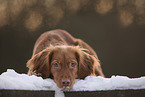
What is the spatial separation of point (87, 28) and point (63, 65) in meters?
2.68

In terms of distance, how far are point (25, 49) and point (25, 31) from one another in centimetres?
37

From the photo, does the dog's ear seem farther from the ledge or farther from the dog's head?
the ledge

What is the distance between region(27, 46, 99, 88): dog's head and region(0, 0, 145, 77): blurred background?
188 cm

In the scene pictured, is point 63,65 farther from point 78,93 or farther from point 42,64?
point 78,93

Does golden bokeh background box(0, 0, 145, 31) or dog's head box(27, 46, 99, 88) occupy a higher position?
golden bokeh background box(0, 0, 145, 31)

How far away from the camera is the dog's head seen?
1.60 m

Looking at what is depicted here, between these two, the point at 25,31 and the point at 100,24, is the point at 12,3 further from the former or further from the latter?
the point at 100,24

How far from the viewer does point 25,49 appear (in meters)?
4.09

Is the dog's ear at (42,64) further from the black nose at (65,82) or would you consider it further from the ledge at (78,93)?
the ledge at (78,93)

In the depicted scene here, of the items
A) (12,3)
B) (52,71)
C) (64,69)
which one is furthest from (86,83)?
(12,3)

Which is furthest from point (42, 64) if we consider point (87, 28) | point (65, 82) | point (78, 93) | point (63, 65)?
point (87, 28)

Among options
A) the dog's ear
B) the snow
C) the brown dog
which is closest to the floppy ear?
the brown dog

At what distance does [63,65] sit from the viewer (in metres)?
1.67

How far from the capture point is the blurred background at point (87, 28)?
374 cm
